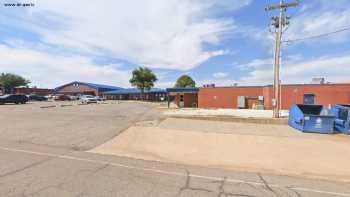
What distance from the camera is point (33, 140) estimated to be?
866 cm

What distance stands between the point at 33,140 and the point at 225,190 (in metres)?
8.21

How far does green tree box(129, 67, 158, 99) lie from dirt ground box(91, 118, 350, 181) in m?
46.0

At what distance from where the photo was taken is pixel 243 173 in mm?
5297

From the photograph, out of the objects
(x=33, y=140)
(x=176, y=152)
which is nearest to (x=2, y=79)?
(x=33, y=140)

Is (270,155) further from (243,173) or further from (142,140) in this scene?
(142,140)

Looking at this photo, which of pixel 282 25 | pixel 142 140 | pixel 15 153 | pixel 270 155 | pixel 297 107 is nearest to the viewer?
pixel 15 153

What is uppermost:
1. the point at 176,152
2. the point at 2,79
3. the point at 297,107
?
the point at 2,79

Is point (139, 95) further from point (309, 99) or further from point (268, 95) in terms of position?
point (309, 99)

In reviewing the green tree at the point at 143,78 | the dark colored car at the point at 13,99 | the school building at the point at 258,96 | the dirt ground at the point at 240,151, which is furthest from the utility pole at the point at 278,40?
the green tree at the point at 143,78

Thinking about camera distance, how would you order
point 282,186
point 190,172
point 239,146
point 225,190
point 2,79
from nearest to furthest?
point 225,190 < point 282,186 < point 190,172 < point 239,146 < point 2,79

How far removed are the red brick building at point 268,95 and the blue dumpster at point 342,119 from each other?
14.3 metres

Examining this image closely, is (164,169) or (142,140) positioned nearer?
(164,169)

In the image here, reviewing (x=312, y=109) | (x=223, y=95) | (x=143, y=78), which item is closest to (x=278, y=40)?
(x=312, y=109)

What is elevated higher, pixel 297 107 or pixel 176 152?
pixel 297 107
